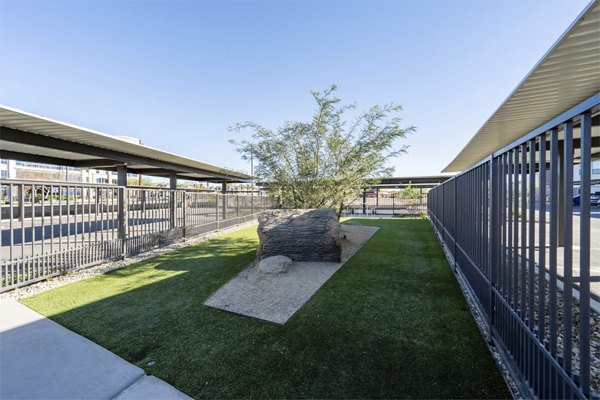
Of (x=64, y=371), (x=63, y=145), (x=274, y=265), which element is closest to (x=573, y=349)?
(x=274, y=265)

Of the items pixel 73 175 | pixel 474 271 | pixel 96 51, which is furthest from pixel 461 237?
pixel 73 175

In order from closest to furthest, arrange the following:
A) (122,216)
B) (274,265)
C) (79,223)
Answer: (274,265) → (79,223) → (122,216)

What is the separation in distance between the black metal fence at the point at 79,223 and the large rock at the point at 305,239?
3636 mm

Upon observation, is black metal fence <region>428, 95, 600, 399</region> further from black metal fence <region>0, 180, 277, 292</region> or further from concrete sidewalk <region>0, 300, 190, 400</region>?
black metal fence <region>0, 180, 277, 292</region>

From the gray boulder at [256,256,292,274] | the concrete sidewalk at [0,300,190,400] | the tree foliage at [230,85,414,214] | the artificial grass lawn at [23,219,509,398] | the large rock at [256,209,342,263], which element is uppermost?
the tree foliage at [230,85,414,214]

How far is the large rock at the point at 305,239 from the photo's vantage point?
19.7ft

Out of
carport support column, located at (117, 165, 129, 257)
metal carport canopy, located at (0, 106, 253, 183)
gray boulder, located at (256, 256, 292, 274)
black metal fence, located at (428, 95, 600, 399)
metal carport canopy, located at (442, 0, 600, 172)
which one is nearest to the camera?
black metal fence, located at (428, 95, 600, 399)

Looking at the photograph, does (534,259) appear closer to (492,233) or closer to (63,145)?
(492,233)

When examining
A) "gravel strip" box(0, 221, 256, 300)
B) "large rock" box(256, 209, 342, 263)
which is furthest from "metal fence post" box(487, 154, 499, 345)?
"gravel strip" box(0, 221, 256, 300)

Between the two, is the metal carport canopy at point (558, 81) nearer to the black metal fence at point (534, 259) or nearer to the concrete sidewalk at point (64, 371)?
the black metal fence at point (534, 259)

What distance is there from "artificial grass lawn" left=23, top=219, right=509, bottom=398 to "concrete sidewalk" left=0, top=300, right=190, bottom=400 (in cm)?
13

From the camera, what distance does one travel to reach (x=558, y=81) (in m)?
3.75

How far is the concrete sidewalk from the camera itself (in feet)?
7.16

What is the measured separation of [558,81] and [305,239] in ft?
16.3
